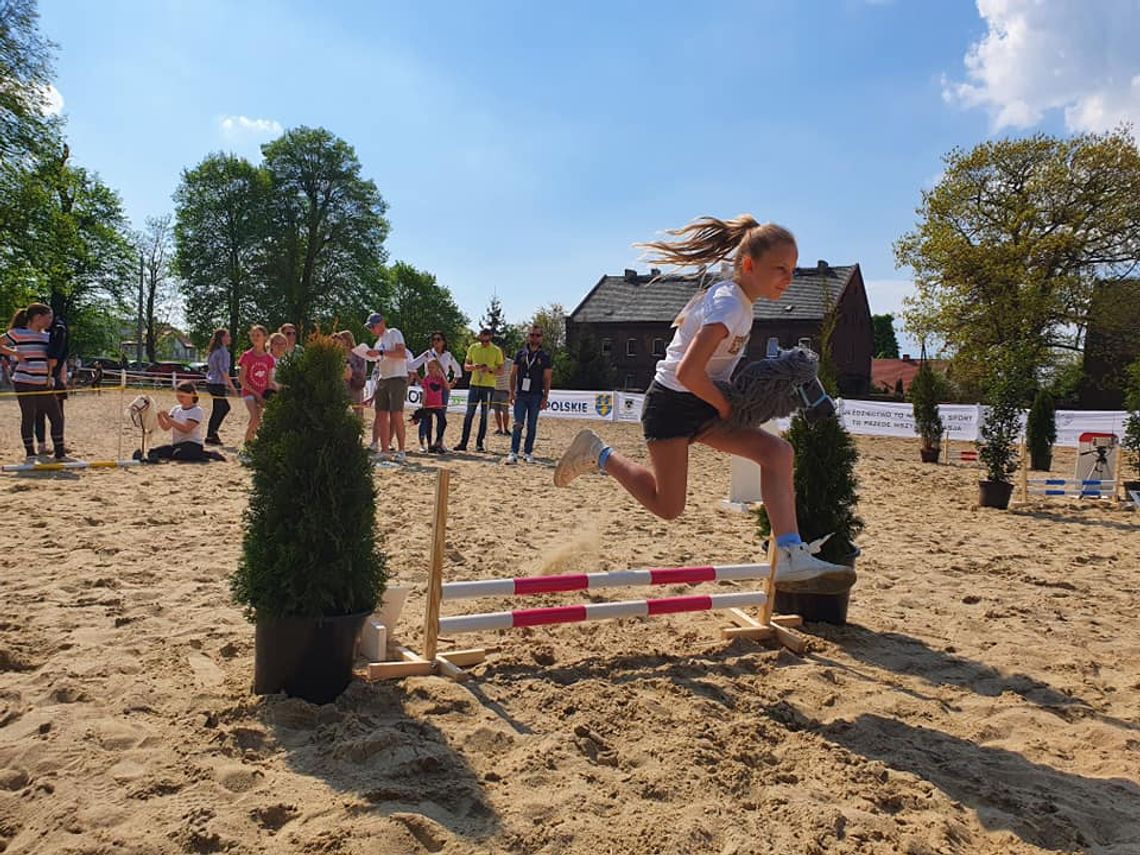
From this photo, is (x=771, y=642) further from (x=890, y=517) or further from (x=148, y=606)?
(x=890, y=517)

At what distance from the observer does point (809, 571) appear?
348cm

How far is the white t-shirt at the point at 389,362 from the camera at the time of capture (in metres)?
11.0

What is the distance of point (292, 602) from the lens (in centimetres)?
320

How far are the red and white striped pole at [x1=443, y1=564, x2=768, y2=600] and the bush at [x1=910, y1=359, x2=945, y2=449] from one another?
48.3 feet

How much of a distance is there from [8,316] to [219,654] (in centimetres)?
3351

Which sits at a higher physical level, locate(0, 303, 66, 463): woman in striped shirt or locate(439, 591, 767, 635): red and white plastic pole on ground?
locate(0, 303, 66, 463): woman in striped shirt

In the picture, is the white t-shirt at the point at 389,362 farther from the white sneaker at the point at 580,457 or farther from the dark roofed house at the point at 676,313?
the dark roofed house at the point at 676,313

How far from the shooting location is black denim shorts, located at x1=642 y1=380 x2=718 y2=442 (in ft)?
11.6

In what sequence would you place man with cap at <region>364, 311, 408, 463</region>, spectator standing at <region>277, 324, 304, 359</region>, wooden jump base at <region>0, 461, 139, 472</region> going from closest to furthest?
spectator standing at <region>277, 324, 304, 359</region> < wooden jump base at <region>0, 461, 139, 472</region> < man with cap at <region>364, 311, 408, 463</region>

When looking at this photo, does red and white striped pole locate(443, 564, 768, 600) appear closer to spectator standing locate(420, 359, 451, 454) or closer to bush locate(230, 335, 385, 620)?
bush locate(230, 335, 385, 620)

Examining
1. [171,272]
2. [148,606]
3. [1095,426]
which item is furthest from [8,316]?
[1095,426]

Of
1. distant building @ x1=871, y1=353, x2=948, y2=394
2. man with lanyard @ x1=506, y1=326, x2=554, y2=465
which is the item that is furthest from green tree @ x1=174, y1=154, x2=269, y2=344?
distant building @ x1=871, y1=353, x2=948, y2=394

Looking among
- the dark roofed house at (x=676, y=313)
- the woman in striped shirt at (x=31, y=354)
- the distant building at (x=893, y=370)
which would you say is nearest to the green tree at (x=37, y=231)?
the woman in striped shirt at (x=31, y=354)

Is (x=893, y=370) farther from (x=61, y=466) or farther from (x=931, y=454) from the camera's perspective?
(x=61, y=466)
